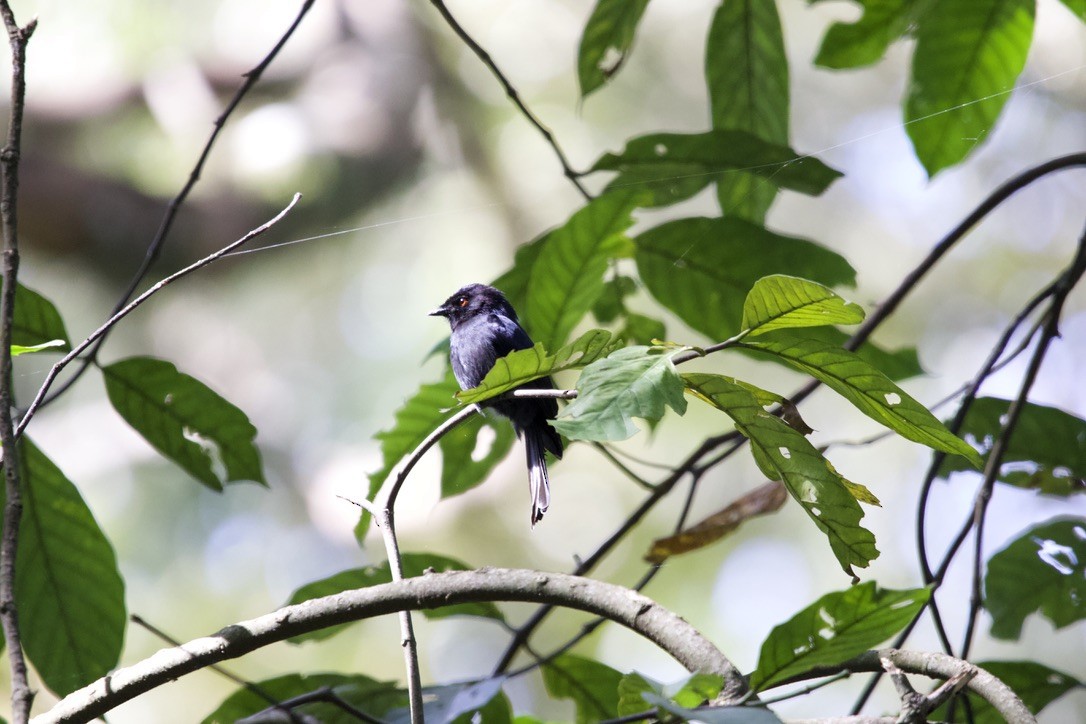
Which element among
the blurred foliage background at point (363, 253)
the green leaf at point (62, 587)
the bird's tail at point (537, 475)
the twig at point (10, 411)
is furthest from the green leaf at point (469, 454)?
the blurred foliage background at point (363, 253)

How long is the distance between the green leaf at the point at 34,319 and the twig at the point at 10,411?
0.54 m

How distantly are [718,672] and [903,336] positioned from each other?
25.3 feet

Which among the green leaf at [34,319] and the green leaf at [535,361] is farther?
the green leaf at [34,319]

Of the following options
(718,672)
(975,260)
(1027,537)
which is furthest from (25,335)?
(975,260)

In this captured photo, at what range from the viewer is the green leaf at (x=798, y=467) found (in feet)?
3.93

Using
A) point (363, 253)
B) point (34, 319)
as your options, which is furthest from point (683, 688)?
point (363, 253)

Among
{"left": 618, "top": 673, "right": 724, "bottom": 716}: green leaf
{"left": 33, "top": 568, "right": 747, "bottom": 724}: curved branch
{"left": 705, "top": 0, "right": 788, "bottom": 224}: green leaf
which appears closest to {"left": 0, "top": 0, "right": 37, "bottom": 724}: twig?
{"left": 33, "top": 568, "right": 747, "bottom": 724}: curved branch

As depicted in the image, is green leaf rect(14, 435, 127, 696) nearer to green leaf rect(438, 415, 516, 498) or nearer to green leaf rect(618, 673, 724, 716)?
green leaf rect(438, 415, 516, 498)

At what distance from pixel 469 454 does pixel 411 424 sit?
0.25 m

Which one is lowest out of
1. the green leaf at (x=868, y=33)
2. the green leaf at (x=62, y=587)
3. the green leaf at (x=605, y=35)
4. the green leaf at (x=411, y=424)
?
the green leaf at (x=62, y=587)

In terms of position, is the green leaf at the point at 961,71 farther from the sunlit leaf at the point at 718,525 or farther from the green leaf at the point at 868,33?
the sunlit leaf at the point at 718,525

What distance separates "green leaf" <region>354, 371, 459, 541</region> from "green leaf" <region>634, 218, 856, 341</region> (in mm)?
540

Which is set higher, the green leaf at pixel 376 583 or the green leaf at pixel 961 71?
the green leaf at pixel 961 71

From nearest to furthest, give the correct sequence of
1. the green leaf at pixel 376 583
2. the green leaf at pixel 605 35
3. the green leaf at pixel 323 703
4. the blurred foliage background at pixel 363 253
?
the green leaf at pixel 323 703 < the green leaf at pixel 376 583 < the green leaf at pixel 605 35 < the blurred foliage background at pixel 363 253
